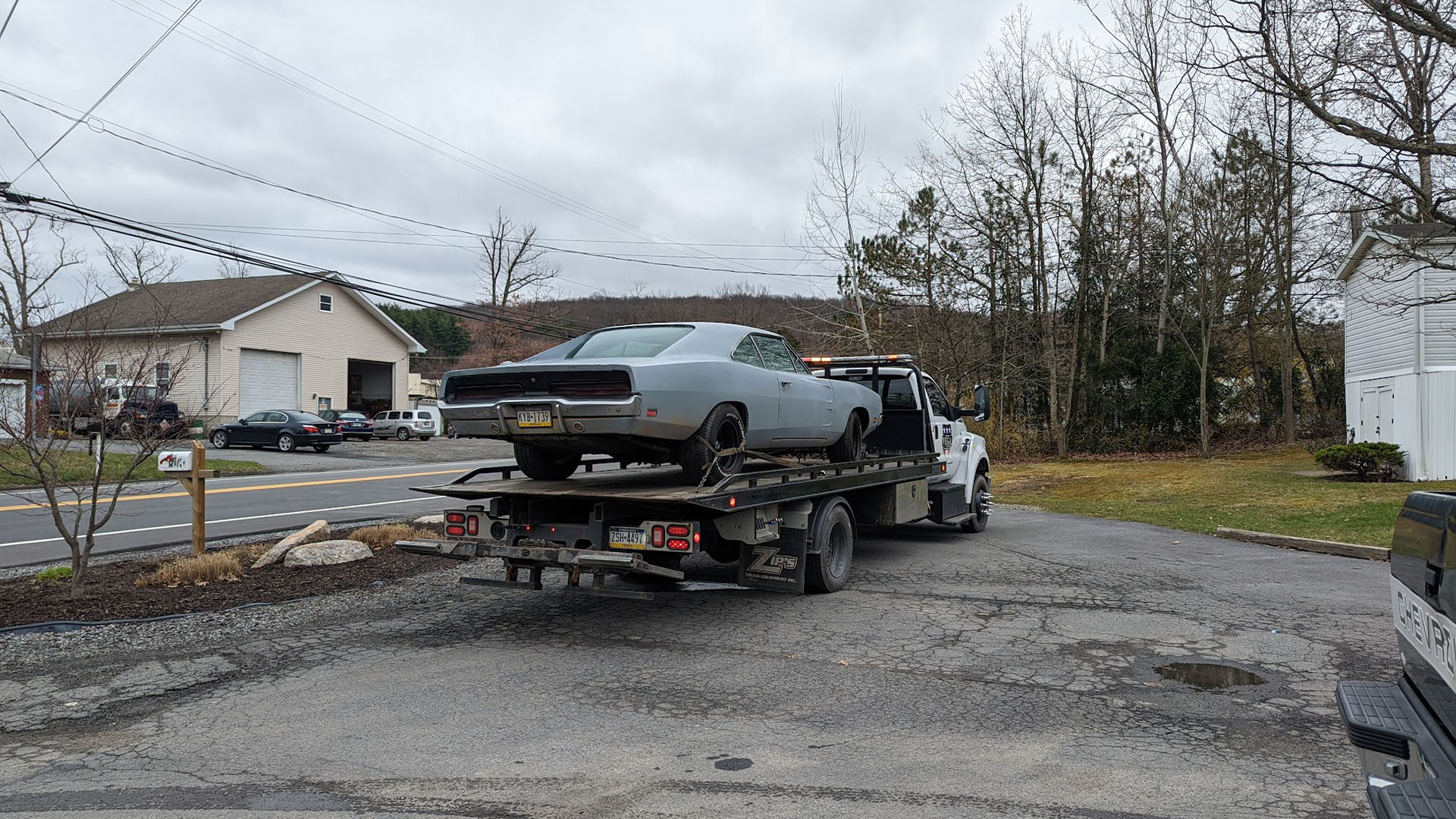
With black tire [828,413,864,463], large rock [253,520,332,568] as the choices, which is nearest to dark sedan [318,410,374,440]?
large rock [253,520,332,568]

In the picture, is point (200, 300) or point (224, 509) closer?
point (224, 509)

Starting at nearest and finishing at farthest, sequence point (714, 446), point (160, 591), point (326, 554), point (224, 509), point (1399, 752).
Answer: point (1399, 752)
point (714, 446)
point (160, 591)
point (326, 554)
point (224, 509)

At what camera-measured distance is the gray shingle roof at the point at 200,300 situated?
36.8 metres

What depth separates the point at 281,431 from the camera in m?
31.2

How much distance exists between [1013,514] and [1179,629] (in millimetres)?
9221

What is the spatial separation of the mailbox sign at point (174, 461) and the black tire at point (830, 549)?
587cm

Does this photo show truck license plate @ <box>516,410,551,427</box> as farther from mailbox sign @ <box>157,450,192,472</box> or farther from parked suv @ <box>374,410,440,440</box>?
parked suv @ <box>374,410,440,440</box>

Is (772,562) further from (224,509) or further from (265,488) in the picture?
(265,488)

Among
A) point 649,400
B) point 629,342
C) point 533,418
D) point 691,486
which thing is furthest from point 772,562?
point 533,418

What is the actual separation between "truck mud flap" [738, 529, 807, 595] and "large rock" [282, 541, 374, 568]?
4.27 metres

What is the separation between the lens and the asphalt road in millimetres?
11430

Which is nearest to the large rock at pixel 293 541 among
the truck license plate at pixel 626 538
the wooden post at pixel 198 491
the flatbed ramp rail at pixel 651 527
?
the wooden post at pixel 198 491

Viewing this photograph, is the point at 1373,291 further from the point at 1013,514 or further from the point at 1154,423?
the point at 1013,514

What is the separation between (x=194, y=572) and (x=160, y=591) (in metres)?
0.43
